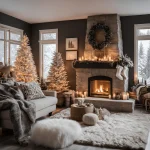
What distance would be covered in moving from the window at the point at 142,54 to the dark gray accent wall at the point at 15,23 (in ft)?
13.5

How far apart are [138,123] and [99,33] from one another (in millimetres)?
3467

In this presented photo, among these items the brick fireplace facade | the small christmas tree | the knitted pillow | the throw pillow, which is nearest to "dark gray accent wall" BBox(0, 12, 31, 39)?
the small christmas tree

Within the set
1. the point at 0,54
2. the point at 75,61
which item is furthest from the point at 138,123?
the point at 0,54

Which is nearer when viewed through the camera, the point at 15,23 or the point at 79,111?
the point at 79,111

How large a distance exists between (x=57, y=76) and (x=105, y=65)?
1.74 m

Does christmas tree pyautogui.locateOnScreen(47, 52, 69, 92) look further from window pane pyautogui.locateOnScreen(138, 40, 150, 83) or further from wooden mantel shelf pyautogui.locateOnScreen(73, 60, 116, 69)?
window pane pyautogui.locateOnScreen(138, 40, 150, 83)

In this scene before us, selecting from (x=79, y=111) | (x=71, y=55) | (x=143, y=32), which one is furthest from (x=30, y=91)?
(x=143, y=32)

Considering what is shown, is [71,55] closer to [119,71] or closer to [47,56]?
[47,56]

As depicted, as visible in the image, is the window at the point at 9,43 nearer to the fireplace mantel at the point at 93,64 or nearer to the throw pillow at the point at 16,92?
the fireplace mantel at the point at 93,64

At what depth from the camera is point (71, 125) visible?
3330 mm

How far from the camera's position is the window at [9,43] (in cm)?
650

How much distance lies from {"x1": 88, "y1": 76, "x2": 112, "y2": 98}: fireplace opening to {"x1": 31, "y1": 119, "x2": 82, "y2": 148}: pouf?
3367 millimetres

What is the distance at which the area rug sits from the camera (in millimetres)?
3123

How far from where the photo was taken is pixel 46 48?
780 cm
